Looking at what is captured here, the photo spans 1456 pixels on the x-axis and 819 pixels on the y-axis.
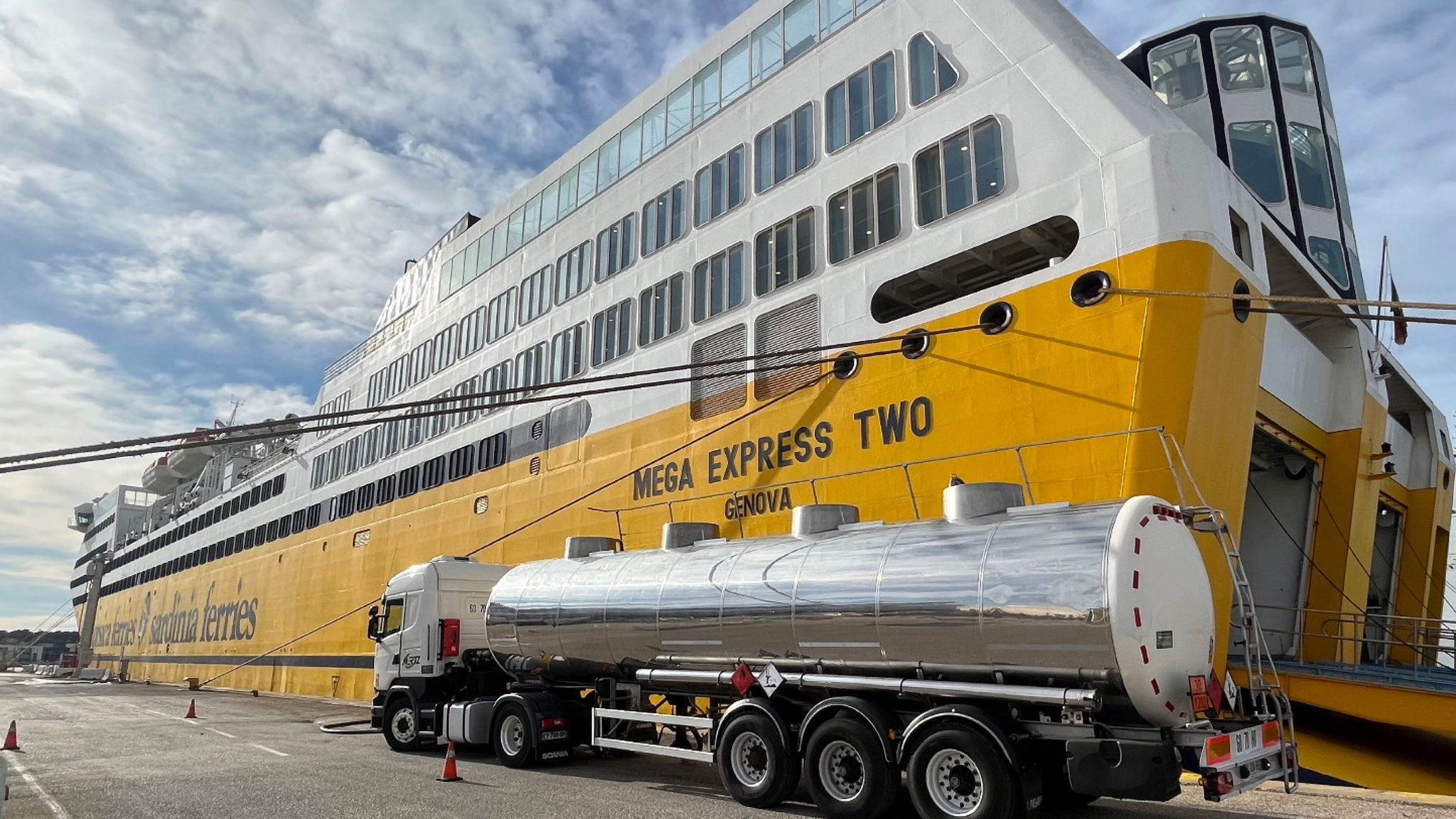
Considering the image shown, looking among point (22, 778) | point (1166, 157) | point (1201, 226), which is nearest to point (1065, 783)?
point (1201, 226)

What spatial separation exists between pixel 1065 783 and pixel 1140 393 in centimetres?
455

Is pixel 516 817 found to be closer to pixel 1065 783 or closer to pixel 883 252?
pixel 1065 783

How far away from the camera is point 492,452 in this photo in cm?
2408

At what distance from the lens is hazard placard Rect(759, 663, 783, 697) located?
9.48 metres

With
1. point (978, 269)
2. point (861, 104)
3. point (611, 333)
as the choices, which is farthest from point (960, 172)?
point (611, 333)

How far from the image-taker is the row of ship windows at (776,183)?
546 inches

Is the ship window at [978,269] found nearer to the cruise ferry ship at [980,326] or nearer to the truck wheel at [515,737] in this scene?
the cruise ferry ship at [980,326]

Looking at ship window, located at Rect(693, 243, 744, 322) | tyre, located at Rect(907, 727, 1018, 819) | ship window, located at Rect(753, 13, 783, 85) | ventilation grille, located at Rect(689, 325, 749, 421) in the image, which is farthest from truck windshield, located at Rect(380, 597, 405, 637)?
ship window, located at Rect(753, 13, 783, 85)

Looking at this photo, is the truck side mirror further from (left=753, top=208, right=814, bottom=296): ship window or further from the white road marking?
(left=753, top=208, right=814, bottom=296): ship window

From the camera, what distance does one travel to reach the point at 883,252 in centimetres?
1424

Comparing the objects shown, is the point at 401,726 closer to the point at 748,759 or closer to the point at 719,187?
the point at 748,759

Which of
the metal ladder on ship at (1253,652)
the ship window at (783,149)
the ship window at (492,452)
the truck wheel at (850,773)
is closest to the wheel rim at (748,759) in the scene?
the truck wheel at (850,773)

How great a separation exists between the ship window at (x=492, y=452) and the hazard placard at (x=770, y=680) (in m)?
15.2

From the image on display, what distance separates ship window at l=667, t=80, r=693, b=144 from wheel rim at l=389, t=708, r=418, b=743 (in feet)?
42.1
